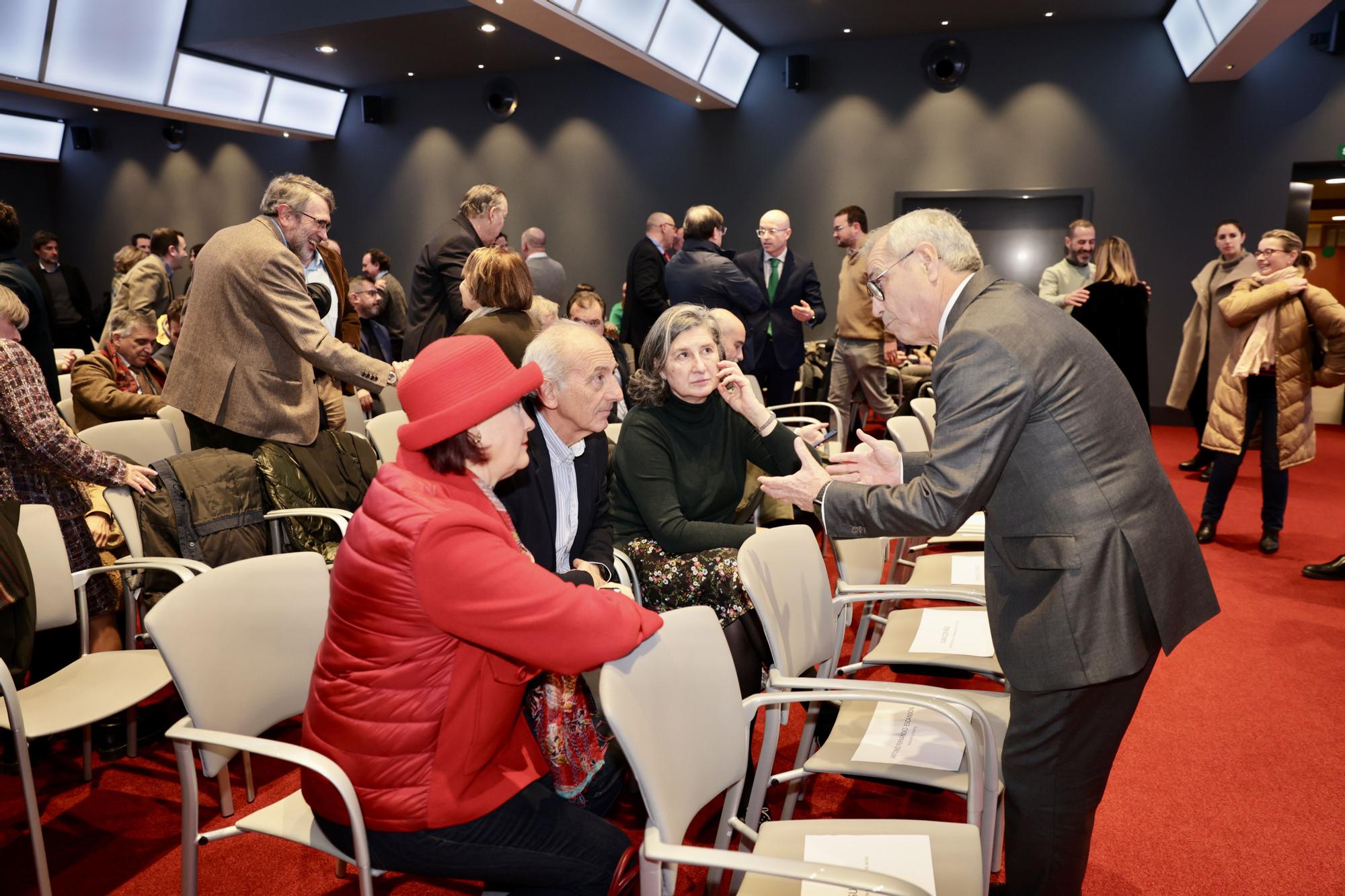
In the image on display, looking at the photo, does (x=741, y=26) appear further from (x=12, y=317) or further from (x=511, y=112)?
(x=12, y=317)

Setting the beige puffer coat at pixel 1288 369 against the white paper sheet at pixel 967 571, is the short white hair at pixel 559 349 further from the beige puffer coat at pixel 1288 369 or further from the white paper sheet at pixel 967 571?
the beige puffer coat at pixel 1288 369

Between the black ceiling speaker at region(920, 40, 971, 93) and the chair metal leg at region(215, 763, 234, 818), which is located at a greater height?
the black ceiling speaker at region(920, 40, 971, 93)

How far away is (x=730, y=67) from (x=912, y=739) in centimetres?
893

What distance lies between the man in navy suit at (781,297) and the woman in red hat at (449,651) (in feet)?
15.6

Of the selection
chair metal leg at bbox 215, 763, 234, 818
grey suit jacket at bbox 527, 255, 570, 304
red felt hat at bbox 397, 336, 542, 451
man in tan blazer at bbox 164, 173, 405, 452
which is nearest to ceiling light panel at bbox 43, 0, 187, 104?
grey suit jacket at bbox 527, 255, 570, 304

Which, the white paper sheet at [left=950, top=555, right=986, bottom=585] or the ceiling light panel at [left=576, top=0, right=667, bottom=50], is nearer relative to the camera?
the white paper sheet at [left=950, top=555, right=986, bottom=585]

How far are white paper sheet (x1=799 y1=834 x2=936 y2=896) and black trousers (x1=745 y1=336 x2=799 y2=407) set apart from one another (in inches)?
186

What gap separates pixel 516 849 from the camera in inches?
64.1

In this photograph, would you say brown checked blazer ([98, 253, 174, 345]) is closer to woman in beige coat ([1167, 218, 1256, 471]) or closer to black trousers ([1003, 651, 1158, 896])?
black trousers ([1003, 651, 1158, 896])

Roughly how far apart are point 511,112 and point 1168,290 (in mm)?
7771

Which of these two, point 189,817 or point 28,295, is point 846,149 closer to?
point 28,295

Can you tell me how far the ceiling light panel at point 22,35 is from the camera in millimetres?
8117

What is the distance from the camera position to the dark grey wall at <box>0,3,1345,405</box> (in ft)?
28.7

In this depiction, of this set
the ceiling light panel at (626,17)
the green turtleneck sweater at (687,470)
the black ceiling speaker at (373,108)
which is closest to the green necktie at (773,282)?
the ceiling light panel at (626,17)
